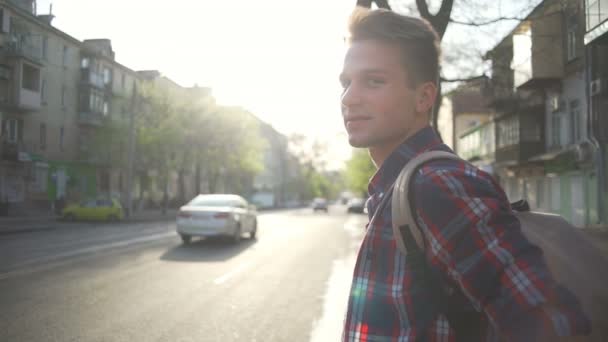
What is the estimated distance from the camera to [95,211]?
83.5 ft

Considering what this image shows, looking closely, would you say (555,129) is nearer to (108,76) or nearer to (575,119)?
(575,119)

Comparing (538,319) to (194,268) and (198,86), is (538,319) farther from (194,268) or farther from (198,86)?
(194,268)

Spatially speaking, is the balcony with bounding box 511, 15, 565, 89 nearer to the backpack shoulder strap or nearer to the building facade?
the building facade

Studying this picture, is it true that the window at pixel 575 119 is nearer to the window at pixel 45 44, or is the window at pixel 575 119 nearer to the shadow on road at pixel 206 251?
the shadow on road at pixel 206 251

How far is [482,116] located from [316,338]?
40873 mm

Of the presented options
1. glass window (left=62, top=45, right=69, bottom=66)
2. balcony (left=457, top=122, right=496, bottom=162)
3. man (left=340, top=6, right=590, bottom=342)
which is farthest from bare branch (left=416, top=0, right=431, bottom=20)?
balcony (left=457, top=122, right=496, bottom=162)

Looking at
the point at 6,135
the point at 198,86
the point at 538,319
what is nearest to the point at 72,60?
the point at 6,135

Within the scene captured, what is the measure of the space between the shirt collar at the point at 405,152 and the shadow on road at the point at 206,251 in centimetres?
980

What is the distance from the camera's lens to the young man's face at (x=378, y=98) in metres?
1.33

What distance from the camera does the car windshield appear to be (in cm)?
1521

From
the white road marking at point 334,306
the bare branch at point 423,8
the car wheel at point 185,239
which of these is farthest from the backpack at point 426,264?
the car wheel at point 185,239

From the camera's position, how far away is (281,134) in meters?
116

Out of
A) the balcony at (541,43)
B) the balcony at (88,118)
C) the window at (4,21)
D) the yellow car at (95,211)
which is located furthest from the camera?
the yellow car at (95,211)

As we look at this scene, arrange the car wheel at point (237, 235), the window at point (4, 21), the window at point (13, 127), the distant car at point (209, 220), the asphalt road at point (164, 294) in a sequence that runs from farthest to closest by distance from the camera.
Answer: the car wheel at point (237, 235), the distant car at point (209, 220), the asphalt road at point (164, 294), the window at point (13, 127), the window at point (4, 21)
